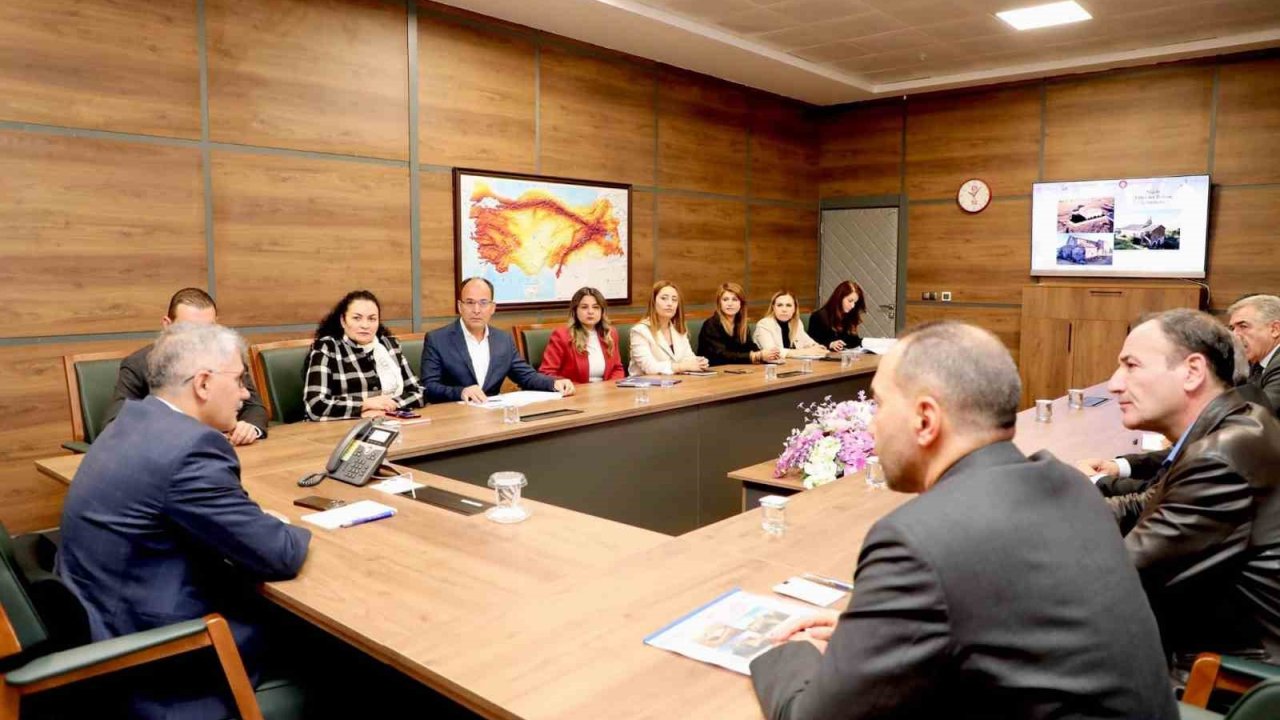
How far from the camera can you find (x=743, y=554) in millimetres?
→ 2047

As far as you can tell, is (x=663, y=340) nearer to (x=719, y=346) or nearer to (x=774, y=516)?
(x=719, y=346)

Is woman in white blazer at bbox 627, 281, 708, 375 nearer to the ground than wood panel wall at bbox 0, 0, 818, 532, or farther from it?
nearer to the ground

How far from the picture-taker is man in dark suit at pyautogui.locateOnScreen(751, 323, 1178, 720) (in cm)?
100

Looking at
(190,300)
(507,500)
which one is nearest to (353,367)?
(190,300)

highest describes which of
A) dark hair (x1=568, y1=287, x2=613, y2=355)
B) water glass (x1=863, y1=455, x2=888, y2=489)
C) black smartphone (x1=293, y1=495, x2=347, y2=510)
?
dark hair (x1=568, y1=287, x2=613, y2=355)

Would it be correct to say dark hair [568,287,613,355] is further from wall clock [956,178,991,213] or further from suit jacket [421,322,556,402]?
wall clock [956,178,991,213]

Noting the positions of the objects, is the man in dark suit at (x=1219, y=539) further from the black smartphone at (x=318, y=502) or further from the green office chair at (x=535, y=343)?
the green office chair at (x=535, y=343)

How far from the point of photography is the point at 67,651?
1.69 metres

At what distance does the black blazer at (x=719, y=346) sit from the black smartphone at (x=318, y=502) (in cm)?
408

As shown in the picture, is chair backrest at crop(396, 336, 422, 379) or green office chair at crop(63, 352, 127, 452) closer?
green office chair at crop(63, 352, 127, 452)

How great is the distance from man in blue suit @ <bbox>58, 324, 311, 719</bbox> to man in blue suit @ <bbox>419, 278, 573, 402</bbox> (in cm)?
247

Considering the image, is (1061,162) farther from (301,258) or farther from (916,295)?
(301,258)

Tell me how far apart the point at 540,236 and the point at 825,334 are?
2.55m

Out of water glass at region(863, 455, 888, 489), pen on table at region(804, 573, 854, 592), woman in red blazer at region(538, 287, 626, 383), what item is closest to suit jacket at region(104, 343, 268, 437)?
woman in red blazer at region(538, 287, 626, 383)
